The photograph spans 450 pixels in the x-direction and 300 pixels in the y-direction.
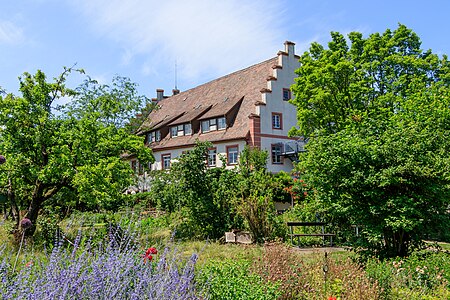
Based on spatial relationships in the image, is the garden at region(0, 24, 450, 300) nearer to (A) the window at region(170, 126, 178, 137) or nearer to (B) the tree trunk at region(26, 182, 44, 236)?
(B) the tree trunk at region(26, 182, 44, 236)

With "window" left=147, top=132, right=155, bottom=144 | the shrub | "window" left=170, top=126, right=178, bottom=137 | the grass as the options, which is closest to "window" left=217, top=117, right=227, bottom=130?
"window" left=170, top=126, right=178, bottom=137

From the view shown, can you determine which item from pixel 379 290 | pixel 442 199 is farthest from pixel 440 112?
pixel 379 290

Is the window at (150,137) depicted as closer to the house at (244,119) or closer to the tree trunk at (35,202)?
the house at (244,119)

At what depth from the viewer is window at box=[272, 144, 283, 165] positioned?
97.4 ft

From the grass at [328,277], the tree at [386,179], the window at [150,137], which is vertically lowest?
the grass at [328,277]

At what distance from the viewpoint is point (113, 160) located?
13.4 m

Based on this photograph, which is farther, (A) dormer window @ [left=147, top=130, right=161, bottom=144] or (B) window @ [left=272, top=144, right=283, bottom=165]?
(A) dormer window @ [left=147, top=130, right=161, bottom=144]

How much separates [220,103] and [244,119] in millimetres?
4148

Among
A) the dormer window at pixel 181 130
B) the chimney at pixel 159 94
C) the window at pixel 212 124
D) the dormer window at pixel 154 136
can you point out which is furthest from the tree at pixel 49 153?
the chimney at pixel 159 94

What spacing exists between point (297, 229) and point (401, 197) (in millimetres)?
7693

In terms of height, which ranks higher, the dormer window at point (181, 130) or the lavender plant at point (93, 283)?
the dormer window at point (181, 130)

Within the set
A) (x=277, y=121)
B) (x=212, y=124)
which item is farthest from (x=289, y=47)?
(x=212, y=124)

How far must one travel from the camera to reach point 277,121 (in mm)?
30266

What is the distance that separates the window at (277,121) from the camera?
29.9 meters
